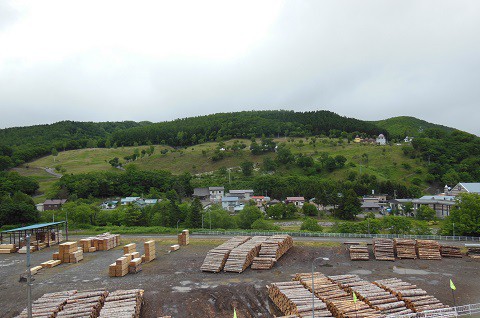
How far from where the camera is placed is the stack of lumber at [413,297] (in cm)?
1783

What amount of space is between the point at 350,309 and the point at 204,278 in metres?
11.2

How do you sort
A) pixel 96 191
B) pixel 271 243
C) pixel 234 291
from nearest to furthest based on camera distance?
pixel 234 291 → pixel 271 243 → pixel 96 191

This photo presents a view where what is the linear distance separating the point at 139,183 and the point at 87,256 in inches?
2348

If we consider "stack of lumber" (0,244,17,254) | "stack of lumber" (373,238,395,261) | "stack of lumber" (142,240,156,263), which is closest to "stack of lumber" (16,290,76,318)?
"stack of lumber" (142,240,156,263)

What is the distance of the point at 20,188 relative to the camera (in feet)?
284

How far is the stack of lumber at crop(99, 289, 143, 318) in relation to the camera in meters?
16.9

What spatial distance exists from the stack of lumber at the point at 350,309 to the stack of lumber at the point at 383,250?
1269 cm

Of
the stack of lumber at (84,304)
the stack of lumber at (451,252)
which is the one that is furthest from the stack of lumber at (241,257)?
the stack of lumber at (451,252)

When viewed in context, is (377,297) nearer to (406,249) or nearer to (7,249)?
(406,249)

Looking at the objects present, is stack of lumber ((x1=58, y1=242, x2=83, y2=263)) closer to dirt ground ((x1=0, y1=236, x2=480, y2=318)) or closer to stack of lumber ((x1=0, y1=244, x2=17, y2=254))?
dirt ground ((x1=0, y1=236, x2=480, y2=318))

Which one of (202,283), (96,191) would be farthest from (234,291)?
(96,191)

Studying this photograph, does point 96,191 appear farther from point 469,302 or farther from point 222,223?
point 469,302

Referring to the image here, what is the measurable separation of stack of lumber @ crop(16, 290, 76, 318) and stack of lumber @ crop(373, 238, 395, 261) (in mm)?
23383

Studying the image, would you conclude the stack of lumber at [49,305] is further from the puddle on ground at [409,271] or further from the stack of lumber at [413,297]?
the puddle on ground at [409,271]
